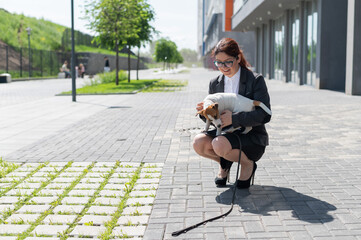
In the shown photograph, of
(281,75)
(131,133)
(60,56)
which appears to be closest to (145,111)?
(131,133)

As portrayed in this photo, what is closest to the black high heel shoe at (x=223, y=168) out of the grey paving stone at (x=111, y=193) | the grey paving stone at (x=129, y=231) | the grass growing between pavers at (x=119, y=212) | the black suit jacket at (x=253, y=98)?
the black suit jacket at (x=253, y=98)

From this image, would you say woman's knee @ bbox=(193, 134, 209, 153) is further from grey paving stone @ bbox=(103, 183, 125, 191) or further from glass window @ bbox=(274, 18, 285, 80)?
glass window @ bbox=(274, 18, 285, 80)

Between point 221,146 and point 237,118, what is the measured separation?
352 mm

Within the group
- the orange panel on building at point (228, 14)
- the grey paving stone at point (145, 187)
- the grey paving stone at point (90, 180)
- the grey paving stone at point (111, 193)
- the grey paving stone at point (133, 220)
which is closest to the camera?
the grey paving stone at point (133, 220)

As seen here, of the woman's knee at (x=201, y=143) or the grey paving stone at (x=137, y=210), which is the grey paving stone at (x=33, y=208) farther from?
the woman's knee at (x=201, y=143)

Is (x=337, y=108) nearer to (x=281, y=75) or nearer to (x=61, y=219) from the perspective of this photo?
(x=61, y=219)

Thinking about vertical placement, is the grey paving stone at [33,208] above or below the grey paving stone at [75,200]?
below

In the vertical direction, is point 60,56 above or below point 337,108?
above

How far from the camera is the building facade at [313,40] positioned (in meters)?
15.8

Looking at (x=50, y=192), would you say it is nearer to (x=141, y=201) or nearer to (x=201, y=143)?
(x=141, y=201)

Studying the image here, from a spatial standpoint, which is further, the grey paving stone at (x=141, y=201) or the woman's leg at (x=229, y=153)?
the woman's leg at (x=229, y=153)

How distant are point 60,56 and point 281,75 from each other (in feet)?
98.8

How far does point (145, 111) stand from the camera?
40.1 feet

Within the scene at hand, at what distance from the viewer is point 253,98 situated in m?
4.35
